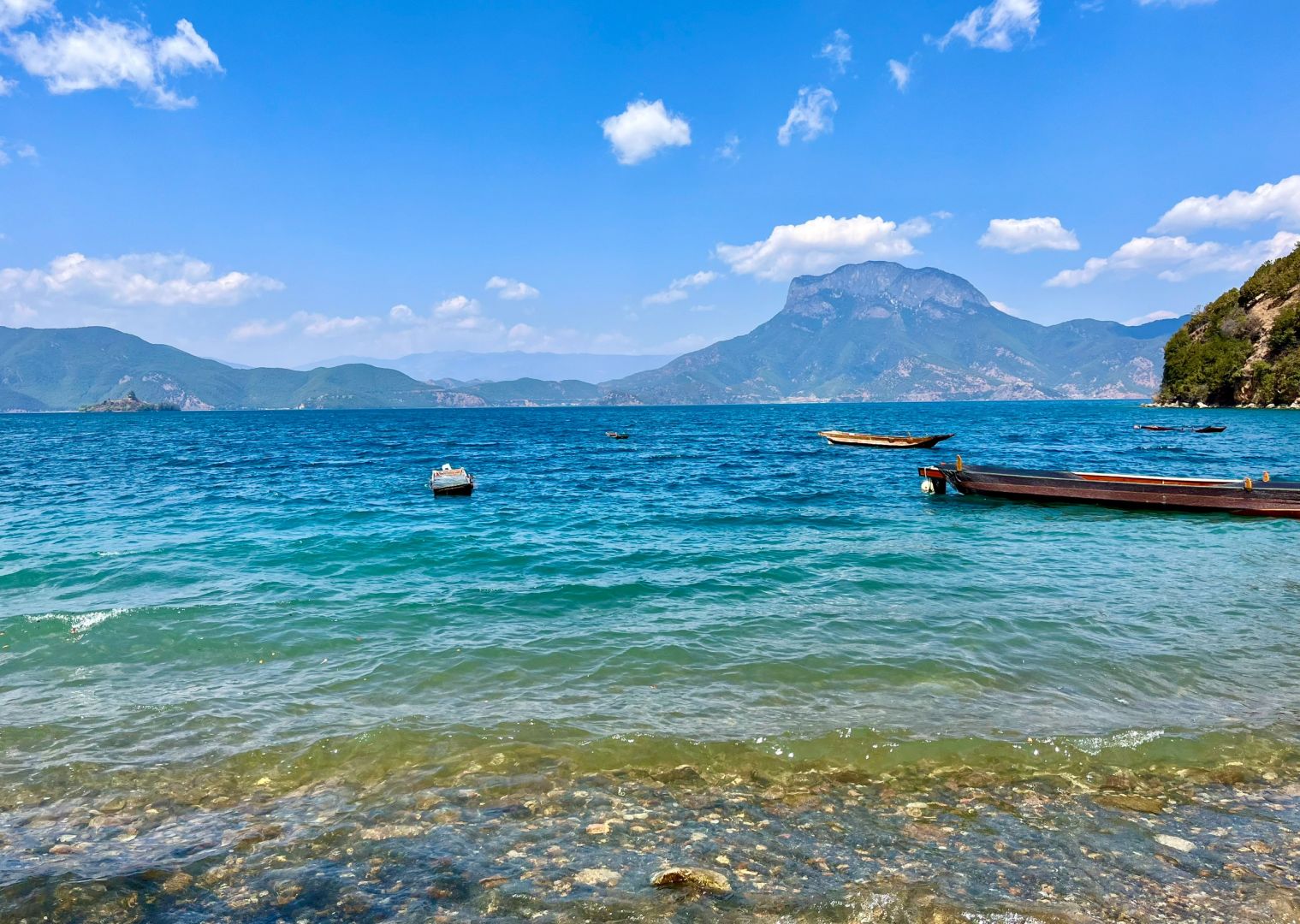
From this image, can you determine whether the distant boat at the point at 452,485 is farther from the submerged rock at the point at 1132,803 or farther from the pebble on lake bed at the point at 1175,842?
the pebble on lake bed at the point at 1175,842

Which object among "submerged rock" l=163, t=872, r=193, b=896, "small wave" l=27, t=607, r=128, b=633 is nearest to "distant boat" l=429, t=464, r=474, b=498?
"small wave" l=27, t=607, r=128, b=633

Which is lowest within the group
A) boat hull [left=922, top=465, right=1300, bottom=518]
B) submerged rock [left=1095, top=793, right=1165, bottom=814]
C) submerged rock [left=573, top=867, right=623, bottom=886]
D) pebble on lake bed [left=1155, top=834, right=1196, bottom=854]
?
submerged rock [left=1095, top=793, right=1165, bottom=814]

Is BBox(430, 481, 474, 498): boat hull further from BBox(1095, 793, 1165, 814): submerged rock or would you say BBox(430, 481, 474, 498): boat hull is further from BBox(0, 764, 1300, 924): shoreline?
BBox(1095, 793, 1165, 814): submerged rock

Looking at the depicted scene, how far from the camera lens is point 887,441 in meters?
56.8

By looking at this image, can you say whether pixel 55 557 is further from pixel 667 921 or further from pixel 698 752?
pixel 667 921

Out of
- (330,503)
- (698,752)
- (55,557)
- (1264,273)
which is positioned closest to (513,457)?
(330,503)

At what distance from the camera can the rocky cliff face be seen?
317ft

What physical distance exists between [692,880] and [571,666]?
5798 mm

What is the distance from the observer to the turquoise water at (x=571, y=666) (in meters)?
7.18

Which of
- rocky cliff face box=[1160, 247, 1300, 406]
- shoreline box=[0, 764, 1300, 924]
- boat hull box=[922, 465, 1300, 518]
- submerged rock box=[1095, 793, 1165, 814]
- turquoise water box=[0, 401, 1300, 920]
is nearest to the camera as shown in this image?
shoreline box=[0, 764, 1300, 924]

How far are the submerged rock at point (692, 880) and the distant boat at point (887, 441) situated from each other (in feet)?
170

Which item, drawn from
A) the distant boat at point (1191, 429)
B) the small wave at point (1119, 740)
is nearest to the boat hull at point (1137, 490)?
the small wave at point (1119, 740)

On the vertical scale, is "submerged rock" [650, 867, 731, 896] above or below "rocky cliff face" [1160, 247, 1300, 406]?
below

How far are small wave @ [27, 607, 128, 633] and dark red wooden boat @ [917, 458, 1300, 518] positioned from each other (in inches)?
1149
